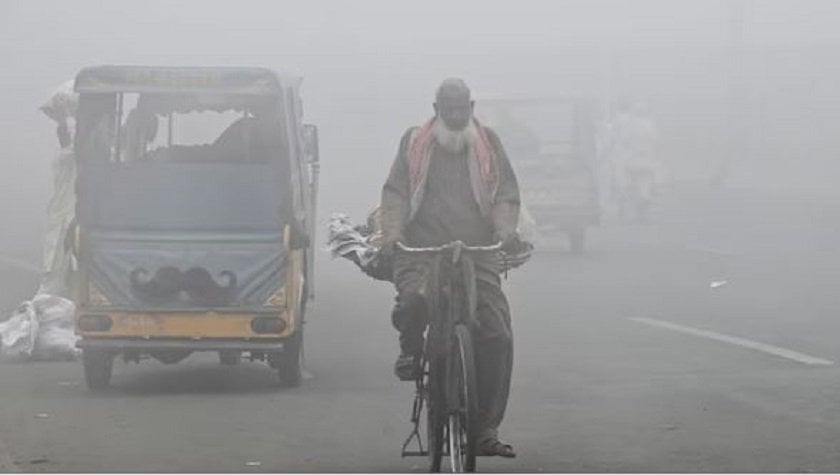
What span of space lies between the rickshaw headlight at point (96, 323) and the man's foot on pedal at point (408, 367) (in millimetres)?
3676

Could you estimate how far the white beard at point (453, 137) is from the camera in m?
10.1

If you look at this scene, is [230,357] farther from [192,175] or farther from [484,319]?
[484,319]

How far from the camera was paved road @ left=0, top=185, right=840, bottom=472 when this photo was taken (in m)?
10.8

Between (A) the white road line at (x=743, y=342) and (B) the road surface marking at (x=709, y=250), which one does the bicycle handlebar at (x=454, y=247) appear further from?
(B) the road surface marking at (x=709, y=250)

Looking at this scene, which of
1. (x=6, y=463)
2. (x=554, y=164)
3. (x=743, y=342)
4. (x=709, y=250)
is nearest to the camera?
(x=6, y=463)

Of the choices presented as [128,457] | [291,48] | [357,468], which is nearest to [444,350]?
[357,468]

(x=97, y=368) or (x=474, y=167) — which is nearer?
(x=474, y=167)

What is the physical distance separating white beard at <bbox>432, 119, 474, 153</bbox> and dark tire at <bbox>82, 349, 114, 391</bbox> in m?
4.15

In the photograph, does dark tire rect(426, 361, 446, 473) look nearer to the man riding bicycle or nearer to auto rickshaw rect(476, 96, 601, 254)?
the man riding bicycle

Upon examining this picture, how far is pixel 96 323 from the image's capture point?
13461 mm

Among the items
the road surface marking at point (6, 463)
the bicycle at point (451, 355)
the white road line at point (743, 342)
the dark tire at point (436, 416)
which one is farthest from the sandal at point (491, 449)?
the white road line at point (743, 342)

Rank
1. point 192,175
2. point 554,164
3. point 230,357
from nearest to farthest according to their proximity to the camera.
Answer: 1. point 192,175
2. point 230,357
3. point 554,164

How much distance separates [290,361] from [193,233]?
3.19ft

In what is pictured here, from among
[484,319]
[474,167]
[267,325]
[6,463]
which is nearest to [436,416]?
[484,319]
